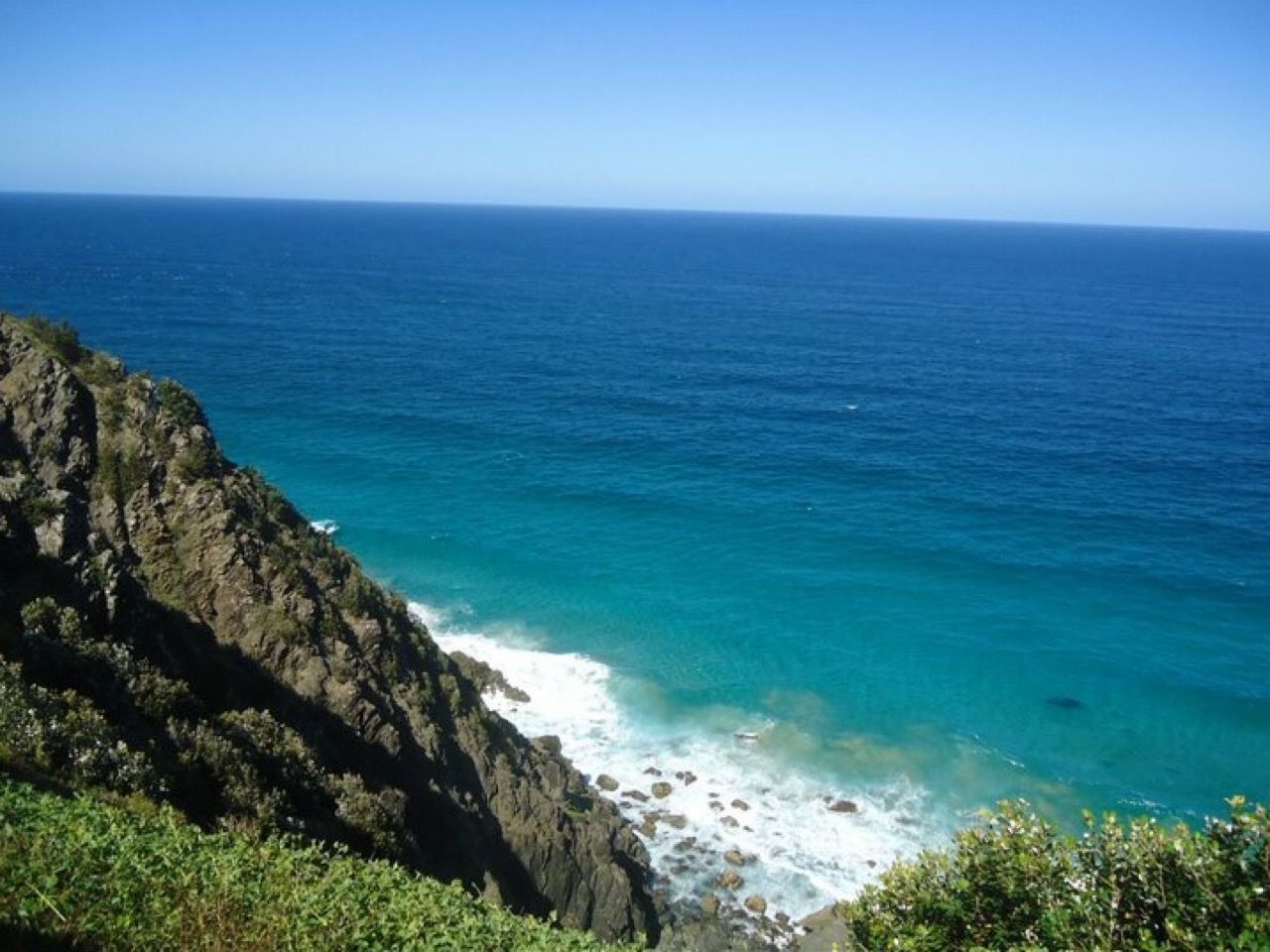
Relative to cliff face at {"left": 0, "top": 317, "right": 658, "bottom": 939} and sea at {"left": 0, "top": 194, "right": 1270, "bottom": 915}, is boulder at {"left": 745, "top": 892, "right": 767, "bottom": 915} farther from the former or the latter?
cliff face at {"left": 0, "top": 317, "right": 658, "bottom": 939}

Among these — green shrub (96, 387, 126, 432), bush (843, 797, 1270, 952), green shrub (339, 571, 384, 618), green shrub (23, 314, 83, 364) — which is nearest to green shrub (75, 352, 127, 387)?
green shrub (23, 314, 83, 364)

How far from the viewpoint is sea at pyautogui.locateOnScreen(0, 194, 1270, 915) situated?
46781 millimetres

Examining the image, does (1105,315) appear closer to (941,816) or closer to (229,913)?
(941,816)

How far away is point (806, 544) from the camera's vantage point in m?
70.3

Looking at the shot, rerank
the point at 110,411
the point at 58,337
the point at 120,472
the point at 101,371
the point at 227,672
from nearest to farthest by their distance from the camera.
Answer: the point at 227,672
the point at 120,472
the point at 110,411
the point at 101,371
the point at 58,337

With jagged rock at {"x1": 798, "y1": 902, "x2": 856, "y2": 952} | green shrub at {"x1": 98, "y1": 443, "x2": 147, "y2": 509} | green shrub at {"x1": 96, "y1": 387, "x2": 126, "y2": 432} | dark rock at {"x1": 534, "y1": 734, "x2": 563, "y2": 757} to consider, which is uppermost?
green shrub at {"x1": 96, "y1": 387, "x2": 126, "y2": 432}

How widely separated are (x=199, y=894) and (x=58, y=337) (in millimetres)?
31039

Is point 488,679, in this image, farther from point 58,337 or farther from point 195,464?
point 58,337

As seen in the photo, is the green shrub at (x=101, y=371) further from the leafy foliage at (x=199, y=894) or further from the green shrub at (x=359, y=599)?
the leafy foliage at (x=199, y=894)

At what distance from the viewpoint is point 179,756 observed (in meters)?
20.4

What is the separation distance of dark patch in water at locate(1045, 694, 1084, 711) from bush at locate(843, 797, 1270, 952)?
122 feet

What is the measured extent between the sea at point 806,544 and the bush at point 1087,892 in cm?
2039

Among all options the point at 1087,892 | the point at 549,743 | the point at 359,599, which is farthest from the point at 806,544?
the point at 1087,892

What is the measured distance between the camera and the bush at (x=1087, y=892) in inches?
624
